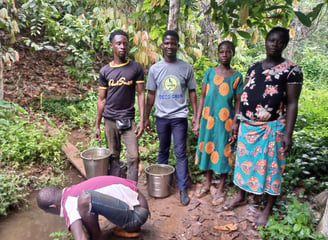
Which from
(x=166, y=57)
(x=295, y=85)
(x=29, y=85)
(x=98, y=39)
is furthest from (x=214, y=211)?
(x=29, y=85)

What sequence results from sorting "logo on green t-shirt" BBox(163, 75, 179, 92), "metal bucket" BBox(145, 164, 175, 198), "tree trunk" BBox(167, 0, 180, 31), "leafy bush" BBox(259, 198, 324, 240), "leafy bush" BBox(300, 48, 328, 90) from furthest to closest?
"leafy bush" BBox(300, 48, 328, 90) < "tree trunk" BBox(167, 0, 180, 31) < "metal bucket" BBox(145, 164, 175, 198) < "logo on green t-shirt" BBox(163, 75, 179, 92) < "leafy bush" BBox(259, 198, 324, 240)

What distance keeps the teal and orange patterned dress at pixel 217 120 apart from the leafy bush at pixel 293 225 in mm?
698

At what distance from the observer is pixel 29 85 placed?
6379mm

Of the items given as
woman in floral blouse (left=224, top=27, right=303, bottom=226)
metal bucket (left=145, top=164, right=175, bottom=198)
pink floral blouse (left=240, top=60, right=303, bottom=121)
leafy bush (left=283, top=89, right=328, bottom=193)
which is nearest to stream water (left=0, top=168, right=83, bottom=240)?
metal bucket (left=145, top=164, right=175, bottom=198)

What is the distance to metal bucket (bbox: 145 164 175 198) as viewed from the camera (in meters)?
3.06

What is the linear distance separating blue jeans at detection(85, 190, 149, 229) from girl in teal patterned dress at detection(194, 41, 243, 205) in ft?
3.17

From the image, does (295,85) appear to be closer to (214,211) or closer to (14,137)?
(214,211)

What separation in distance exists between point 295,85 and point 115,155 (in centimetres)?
202

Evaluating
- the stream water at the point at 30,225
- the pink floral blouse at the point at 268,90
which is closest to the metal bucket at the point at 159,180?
the stream water at the point at 30,225

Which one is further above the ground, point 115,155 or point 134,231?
point 115,155

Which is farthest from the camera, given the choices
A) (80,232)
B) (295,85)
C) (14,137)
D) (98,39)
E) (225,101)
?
(98,39)

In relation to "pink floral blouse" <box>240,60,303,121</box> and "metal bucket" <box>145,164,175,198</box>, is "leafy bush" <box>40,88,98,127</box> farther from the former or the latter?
"pink floral blouse" <box>240,60,303,121</box>

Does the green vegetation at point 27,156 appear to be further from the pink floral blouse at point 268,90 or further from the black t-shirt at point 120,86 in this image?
the pink floral blouse at point 268,90

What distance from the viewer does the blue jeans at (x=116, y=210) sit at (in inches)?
81.9
